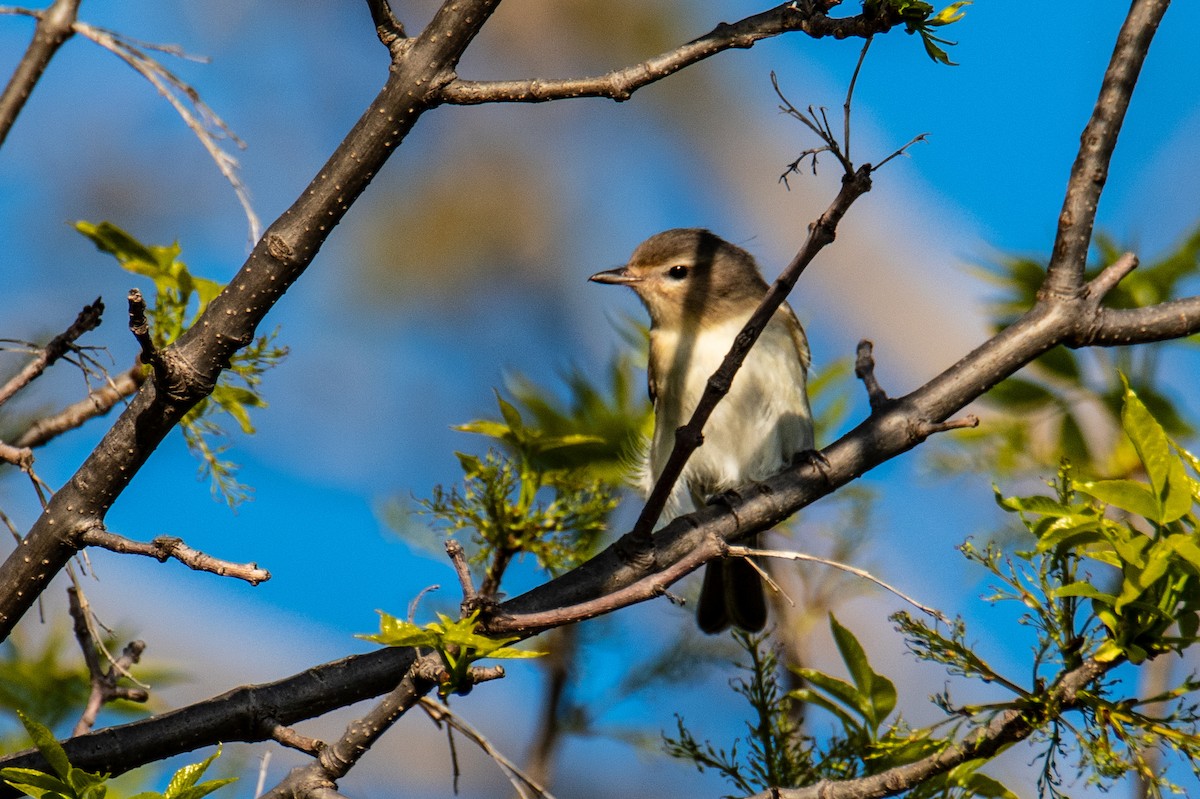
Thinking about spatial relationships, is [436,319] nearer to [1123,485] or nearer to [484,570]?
[484,570]

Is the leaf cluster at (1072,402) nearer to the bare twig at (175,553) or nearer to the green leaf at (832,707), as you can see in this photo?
the green leaf at (832,707)

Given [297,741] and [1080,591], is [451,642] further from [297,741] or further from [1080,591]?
[1080,591]

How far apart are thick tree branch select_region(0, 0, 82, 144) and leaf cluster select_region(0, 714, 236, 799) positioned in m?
1.38

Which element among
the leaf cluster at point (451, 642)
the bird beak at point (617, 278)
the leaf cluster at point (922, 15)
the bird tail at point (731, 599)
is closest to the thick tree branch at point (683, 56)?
the leaf cluster at point (922, 15)

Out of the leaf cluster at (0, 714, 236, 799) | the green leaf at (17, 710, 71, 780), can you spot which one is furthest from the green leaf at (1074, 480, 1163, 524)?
the green leaf at (17, 710, 71, 780)

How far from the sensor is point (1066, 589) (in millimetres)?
1814

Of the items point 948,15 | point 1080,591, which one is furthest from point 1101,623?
point 948,15

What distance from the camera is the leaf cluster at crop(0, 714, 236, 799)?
5.07ft

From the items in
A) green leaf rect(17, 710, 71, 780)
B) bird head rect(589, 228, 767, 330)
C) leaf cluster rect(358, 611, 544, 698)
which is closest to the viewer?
leaf cluster rect(358, 611, 544, 698)

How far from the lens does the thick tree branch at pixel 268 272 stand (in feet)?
6.17

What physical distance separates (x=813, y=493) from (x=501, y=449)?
728mm

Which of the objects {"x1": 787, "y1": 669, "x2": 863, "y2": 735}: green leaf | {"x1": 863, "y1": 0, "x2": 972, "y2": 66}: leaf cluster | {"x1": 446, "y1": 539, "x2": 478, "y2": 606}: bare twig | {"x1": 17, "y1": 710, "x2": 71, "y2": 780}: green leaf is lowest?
{"x1": 17, "y1": 710, "x2": 71, "y2": 780}: green leaf

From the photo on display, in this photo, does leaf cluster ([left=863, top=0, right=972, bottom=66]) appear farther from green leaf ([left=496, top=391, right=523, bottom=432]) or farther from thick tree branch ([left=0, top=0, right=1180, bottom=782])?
green leaf ([left=496, top=391, right=523, bottom=432])

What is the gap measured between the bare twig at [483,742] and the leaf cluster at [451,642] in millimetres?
387
